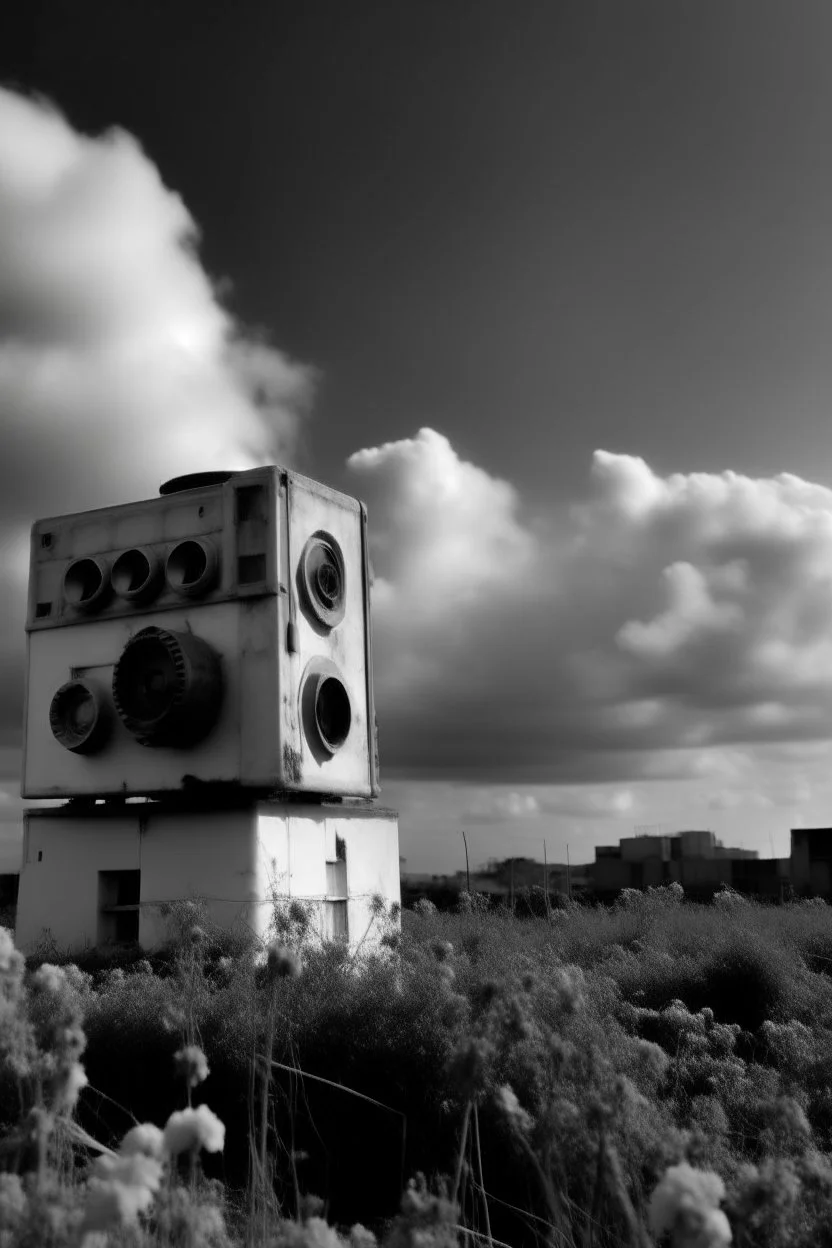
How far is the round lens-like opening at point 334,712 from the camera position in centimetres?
1634

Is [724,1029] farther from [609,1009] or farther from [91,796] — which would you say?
[91,796]

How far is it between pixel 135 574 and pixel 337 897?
5766 millimetres

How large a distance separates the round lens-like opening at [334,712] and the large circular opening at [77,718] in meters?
3.23

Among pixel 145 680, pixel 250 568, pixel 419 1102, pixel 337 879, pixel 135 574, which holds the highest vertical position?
pixel 135 574

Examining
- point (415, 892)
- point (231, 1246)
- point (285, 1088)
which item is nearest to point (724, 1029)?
point (285, 1088)

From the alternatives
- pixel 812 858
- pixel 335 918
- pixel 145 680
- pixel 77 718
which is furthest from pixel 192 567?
pixel 812 858

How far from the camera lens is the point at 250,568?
15602 mm

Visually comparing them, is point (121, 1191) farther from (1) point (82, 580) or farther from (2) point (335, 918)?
(1) point (82, 580)

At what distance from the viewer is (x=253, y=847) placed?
1460 cm

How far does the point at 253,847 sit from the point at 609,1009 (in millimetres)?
6706

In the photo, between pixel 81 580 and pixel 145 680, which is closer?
pixel 145 680

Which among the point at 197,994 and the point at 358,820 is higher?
the point at 358,820

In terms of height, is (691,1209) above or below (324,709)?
below

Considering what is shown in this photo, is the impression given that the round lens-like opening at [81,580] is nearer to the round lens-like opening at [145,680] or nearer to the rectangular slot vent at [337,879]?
the round lens-like opening at [145,680]
